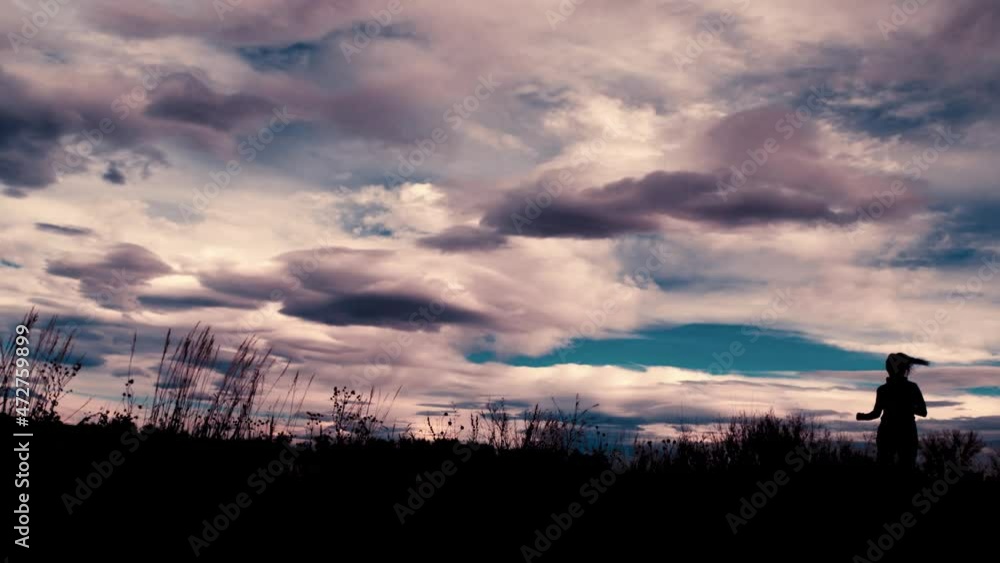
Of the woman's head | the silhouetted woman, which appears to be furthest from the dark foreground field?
the woman's head

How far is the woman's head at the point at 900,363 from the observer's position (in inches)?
523

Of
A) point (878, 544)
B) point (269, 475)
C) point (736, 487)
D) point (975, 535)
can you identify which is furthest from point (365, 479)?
point (975, 535)

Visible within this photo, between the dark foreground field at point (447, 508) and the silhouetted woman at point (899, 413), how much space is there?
228 centimetres

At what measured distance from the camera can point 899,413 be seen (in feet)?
43.4

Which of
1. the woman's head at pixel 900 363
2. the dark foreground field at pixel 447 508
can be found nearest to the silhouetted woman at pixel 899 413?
the woman's head at pixel 900 363

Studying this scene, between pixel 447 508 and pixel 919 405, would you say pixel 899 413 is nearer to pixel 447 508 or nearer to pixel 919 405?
pixel 919 405

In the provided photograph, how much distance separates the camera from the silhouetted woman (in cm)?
1320

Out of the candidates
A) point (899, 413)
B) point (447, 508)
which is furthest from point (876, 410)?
point (447, 508)

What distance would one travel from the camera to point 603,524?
A: 766 cm

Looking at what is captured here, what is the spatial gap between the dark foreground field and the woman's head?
2795 millimetres

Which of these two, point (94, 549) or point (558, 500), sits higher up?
point (558, 500)

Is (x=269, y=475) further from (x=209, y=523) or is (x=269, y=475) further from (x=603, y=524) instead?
(x=603, y=524)

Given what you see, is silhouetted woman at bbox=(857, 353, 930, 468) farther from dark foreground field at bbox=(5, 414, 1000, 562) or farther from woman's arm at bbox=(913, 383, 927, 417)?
dark foreground field at bbox=(5, 414, 1000, 562)

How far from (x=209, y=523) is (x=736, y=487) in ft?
19.8
